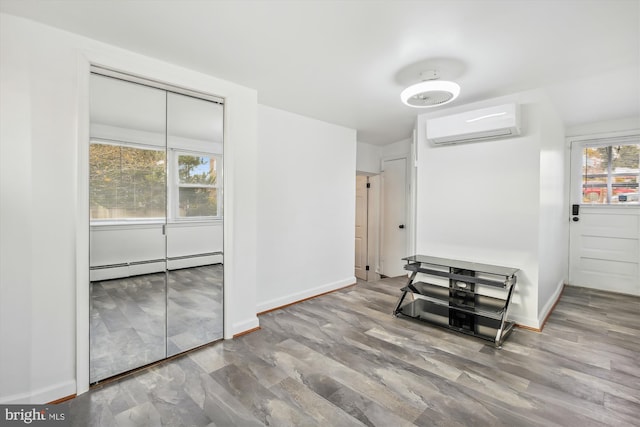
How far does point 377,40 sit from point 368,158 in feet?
10.8

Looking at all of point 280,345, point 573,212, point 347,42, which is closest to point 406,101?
point 347,42

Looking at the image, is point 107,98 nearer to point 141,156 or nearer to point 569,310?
point 141,156

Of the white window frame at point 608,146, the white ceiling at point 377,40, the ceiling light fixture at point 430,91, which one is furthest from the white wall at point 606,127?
the ceiling light fixture at point 430,91

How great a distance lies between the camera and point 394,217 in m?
5.25

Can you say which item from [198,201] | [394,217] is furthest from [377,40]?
[394,217]

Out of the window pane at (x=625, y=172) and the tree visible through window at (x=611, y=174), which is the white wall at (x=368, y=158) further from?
the window pane at (x=625, y=172)

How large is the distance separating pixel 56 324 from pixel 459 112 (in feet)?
13.6

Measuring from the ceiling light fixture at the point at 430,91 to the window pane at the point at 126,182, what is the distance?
2.15 m

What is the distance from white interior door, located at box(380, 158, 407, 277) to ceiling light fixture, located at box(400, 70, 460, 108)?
8.12ft

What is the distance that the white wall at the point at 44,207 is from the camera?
1815 mm

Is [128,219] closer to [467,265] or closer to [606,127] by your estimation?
[467,265]

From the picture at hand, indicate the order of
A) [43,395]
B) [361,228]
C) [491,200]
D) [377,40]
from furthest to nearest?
1. [361,228]
2. [491,200]
3. [377,40]
4. [43,395]

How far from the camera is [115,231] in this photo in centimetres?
220

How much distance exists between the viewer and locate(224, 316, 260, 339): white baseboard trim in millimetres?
2827
